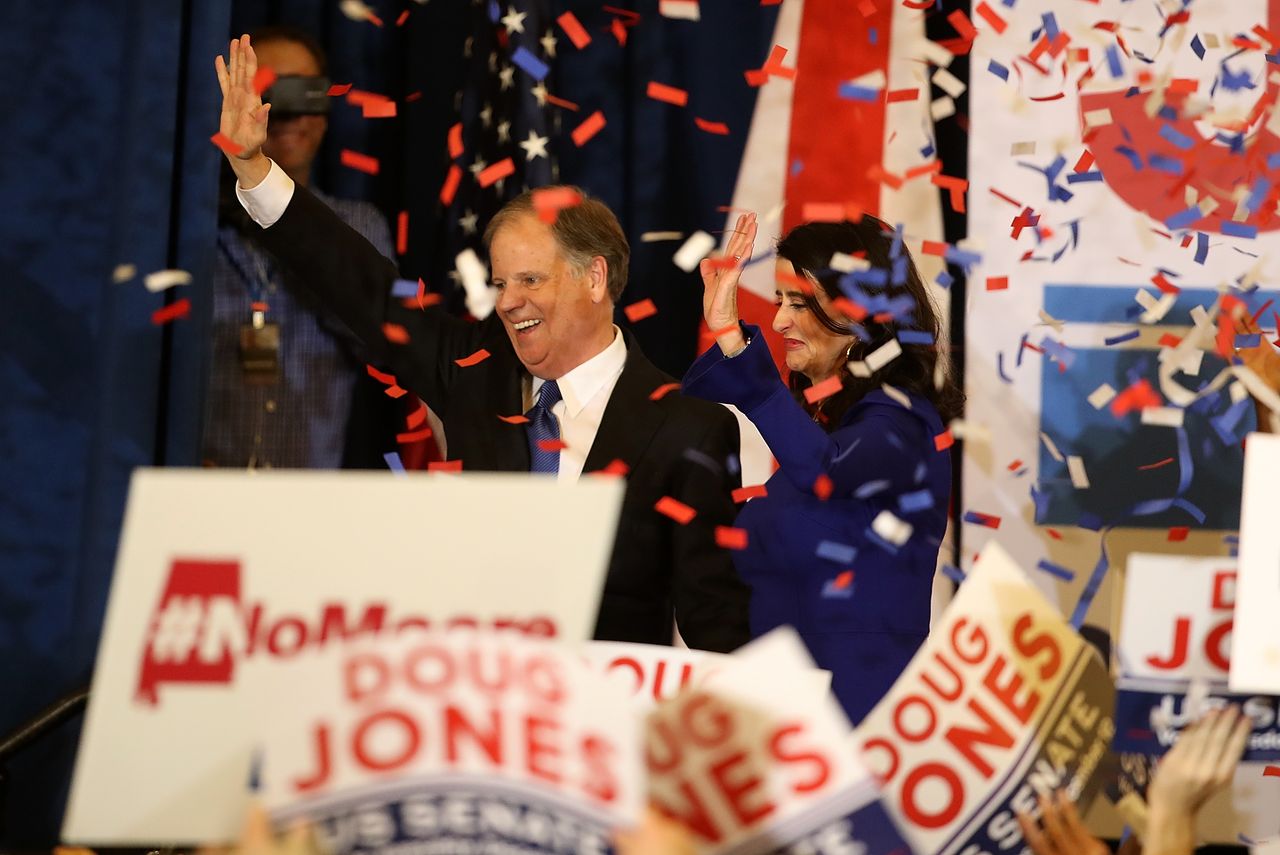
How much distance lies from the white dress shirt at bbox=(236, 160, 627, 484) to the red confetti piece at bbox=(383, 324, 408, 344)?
10.3 inches

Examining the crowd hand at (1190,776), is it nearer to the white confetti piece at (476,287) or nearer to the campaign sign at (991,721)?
the campaign sign at (991,721)

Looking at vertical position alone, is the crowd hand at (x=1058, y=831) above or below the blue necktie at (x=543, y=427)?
below

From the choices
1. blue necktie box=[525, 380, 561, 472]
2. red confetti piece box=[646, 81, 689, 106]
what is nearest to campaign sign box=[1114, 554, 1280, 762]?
blue necktie box=[525, 380, 561, 472]

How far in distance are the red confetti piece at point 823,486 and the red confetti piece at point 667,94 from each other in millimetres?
1001

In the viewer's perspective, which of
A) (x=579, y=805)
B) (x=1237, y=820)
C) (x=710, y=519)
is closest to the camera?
(x=579, y=805)

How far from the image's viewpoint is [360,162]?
3197mm

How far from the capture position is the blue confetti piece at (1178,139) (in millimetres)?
3467

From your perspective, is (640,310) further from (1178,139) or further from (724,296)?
(1178,139)

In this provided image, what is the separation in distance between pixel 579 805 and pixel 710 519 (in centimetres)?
148

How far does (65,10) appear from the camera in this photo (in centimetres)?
266

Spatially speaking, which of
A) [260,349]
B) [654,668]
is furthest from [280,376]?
[654,668]

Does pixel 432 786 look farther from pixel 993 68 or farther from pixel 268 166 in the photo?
pixel 993 68

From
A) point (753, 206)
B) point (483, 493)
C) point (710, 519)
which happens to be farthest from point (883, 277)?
point (483, 493)

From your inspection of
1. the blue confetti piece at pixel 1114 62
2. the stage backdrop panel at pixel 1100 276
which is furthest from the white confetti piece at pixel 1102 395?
the blue confetti piece at pixel 1114 62
